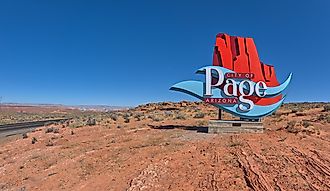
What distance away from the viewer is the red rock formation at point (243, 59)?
2070 cm

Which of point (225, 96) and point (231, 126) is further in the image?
point (225, 96)

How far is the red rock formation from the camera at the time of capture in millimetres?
20703

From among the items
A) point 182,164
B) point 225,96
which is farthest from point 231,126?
point 182,164

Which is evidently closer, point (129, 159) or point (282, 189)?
point (282, 189)

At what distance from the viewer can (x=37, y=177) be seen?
1371 cm

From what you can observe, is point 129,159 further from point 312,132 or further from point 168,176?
point 312,132

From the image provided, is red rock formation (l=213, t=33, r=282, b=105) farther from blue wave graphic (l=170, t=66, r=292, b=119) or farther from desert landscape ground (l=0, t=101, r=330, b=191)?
desert landscape ground (l=0, t=101, r=330, b=191)

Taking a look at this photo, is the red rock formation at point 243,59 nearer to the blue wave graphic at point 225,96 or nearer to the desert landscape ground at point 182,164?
the blue wave graphic at point 225,96

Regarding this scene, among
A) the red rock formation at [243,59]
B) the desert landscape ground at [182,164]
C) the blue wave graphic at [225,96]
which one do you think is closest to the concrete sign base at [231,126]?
the blue wave graphic at [225,96]

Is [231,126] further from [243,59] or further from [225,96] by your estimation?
[243,59]

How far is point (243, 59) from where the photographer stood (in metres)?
21.0

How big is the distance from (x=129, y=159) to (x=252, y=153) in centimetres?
549

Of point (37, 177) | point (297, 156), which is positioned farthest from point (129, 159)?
point (297, 156)

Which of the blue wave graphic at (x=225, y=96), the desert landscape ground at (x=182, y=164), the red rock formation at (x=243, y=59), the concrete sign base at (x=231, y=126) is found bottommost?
the desert landscape ground at (x=182, y=164)
